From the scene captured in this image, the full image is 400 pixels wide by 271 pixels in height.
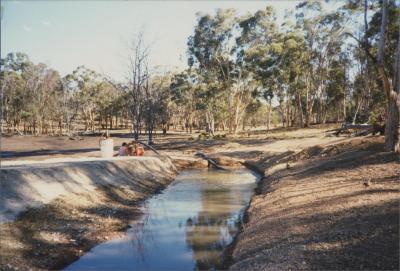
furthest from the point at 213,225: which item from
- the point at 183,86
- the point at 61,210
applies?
the point at 183,86

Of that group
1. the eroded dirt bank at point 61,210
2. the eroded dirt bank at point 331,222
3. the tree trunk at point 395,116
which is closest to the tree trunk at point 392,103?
the tree trunk at point 395,116

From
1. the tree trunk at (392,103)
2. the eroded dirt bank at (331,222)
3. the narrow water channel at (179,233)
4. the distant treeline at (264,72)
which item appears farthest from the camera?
the distant treeline at (264,72)

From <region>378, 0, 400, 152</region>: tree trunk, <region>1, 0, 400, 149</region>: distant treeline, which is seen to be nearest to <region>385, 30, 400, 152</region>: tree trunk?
<region>378, 0, 400, 152</region>: tree trunk

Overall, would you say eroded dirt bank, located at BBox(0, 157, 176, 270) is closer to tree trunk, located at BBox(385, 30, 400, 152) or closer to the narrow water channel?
the narrow water channel

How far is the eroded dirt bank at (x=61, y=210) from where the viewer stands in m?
9.77

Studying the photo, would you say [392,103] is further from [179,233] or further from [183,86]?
[183,86]

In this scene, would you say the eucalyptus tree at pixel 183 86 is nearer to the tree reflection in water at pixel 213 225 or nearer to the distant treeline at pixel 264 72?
the distant treeline at pixel 264 72

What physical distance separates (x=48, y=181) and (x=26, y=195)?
1.85 metres

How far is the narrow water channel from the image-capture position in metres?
10.0

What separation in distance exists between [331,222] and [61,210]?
8.08m

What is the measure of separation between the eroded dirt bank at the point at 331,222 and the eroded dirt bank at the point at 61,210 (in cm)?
428

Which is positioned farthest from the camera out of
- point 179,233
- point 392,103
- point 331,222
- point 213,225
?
point 392,103

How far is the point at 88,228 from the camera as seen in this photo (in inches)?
480

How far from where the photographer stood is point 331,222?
923cm
